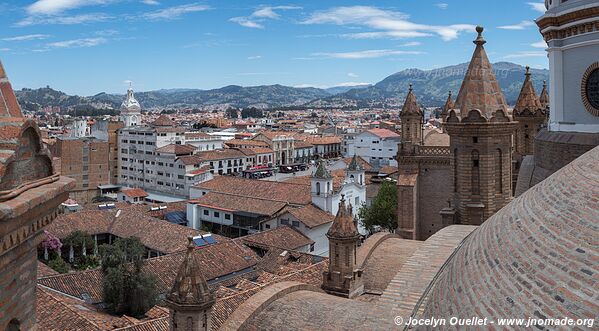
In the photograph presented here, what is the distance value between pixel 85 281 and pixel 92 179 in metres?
53.0

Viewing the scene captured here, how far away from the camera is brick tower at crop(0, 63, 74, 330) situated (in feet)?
14.7

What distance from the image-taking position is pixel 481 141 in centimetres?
1534

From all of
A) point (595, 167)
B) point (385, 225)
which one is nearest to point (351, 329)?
point (595, 167)

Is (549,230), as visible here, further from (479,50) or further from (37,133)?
(479,50)

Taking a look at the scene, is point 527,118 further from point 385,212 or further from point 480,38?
point 385,212

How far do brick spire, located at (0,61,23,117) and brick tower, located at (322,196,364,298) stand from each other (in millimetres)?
13680

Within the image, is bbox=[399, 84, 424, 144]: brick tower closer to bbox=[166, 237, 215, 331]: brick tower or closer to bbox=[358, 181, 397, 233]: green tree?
bbox=[358, 181, 397, 233]: green tree

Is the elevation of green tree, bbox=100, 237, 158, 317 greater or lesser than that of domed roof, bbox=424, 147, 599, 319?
lesser

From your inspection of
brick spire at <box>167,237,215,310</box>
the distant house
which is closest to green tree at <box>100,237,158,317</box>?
brick spire at <box>167,237,215,310</box>

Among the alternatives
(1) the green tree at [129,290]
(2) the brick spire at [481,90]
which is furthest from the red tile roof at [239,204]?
(2) the brick spire at [481,90]

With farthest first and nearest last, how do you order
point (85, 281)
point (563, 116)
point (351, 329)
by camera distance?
1. point (85, 281)
2. point (563, 116)
3. point (351, 329)

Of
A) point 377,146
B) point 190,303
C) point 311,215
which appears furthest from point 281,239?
point 377,146

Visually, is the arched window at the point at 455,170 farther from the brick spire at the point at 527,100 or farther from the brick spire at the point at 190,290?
the brick spire at the point at 527,100

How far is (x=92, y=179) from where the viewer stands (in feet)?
250
